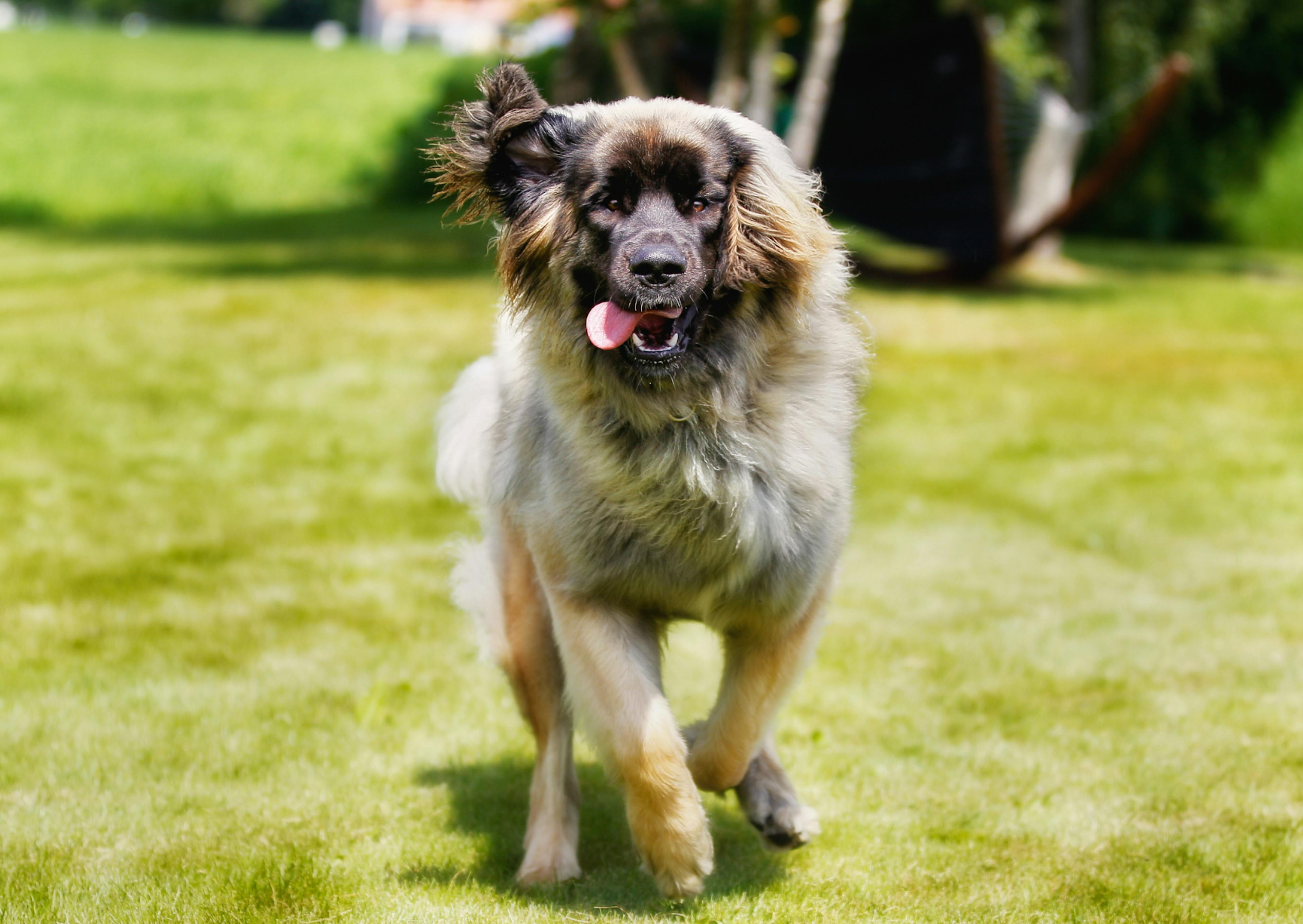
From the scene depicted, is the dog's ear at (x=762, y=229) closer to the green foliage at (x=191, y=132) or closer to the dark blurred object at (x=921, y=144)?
the dark blurred object at (x=921, y=144)

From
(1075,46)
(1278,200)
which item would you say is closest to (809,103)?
(1075,46)

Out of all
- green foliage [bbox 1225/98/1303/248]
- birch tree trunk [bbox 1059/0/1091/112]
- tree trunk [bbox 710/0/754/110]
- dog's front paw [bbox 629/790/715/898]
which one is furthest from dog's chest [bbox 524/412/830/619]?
green foliage [bbox 1225/98/1303/248]

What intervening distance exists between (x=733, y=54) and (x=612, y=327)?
1148cm

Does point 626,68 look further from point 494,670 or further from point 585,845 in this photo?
point 585,845

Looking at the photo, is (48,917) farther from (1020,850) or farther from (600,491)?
(1020,850)

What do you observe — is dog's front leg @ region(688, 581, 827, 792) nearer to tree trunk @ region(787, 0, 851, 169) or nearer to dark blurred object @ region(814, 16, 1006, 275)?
tree trunk @ region(787, 0, 851, 169)

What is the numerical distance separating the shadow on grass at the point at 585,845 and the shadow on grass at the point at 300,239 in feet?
37.5

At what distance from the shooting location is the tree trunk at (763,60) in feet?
46.1

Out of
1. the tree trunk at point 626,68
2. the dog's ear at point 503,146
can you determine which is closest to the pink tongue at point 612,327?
the dog's ear at point 503,146

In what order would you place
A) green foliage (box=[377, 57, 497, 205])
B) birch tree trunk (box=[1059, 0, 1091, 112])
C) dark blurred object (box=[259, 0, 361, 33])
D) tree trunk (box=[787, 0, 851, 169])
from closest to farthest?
tree trunk (box=[787, 0, 851, 169])
birch tree trunk (box=[1059, 0, 1091, 112])
green foliage (box=[377, 57, 497, 205])
dark blurred object (box=[259, 0, 361, 33])

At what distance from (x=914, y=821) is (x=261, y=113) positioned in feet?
94.8

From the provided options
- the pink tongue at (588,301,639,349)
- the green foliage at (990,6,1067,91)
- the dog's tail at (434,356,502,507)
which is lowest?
the dog's tail at (434,356,502,507)

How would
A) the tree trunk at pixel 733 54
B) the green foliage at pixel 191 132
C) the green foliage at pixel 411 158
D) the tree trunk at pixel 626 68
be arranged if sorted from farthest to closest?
the green foliage at pixel 411 158 < the green foliage at pixel 191 132 < the tree trunk at pixel 626 68 < the tree trunk at pixel 733 54

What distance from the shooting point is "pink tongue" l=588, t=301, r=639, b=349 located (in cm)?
388
